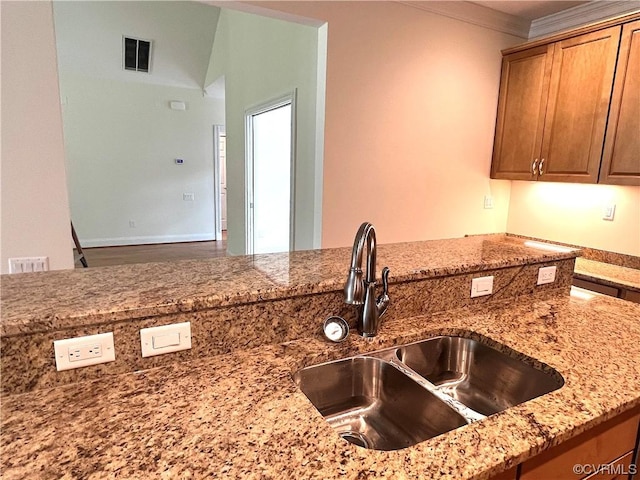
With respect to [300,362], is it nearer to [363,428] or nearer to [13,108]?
[363,428]

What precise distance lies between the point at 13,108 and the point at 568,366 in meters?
2.41

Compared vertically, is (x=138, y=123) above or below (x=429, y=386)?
above

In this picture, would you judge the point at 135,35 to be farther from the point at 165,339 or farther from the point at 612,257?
the point at 612,257

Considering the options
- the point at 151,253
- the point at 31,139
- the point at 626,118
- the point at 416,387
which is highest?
the point at 626,118

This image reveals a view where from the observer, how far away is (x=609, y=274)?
238cm

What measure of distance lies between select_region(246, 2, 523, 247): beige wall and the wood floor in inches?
132

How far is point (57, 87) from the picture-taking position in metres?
1.81

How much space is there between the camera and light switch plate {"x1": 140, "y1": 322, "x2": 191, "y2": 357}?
3.05 ft

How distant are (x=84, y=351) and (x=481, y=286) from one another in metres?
1.30

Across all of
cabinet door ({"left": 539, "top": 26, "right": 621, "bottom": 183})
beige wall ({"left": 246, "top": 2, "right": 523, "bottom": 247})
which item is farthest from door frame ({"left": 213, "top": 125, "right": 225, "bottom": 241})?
cabinet door ({"left": 539, "top": 26, "right": 621, "bottom": 183})

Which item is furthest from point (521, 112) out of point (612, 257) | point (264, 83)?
point (264, 83)

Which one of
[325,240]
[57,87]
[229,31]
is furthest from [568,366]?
[229,31]

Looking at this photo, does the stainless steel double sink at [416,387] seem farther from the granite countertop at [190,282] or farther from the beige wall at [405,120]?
the beige wall at [405,120]

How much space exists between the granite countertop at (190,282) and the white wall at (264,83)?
4.58ft
